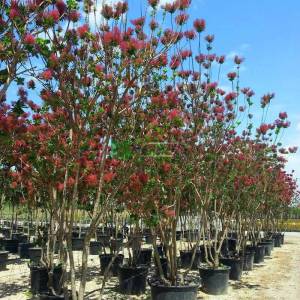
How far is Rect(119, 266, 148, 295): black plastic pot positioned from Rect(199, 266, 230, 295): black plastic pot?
1.15m

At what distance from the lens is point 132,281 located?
8.10 metres

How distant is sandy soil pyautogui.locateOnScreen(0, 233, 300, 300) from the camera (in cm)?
809

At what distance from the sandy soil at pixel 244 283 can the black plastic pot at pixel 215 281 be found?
0.14 m

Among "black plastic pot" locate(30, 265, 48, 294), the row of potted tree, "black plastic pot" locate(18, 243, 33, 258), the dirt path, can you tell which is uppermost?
the row of potted tree

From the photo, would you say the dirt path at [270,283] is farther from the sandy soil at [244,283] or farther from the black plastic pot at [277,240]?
the black plastic pot at [277,240]

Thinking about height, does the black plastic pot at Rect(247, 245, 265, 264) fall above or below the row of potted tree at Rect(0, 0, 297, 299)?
below

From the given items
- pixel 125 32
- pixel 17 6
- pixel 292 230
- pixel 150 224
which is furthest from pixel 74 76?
pixel 292 230

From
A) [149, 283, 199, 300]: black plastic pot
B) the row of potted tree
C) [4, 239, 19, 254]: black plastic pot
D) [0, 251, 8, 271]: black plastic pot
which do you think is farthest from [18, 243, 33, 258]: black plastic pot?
[149, 283, 199, 300]: black plastic pot

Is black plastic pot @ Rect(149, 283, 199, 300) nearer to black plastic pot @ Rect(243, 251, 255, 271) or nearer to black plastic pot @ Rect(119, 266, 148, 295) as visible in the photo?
black plastic pot @ Rect(119, 266, 148, 295)

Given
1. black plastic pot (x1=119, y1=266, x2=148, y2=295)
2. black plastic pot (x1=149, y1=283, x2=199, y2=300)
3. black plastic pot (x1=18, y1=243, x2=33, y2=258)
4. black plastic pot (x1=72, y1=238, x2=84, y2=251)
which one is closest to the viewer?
black plastic pot (x1=149, y1=283, x2=199, y2=300)

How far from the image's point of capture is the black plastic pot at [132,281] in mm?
8078

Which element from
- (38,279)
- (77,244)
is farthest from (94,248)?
(38,279)

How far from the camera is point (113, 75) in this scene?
464 centimetres

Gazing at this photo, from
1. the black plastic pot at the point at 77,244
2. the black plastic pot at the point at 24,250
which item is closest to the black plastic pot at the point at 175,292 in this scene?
the black plastic pot at the point at 24,250
